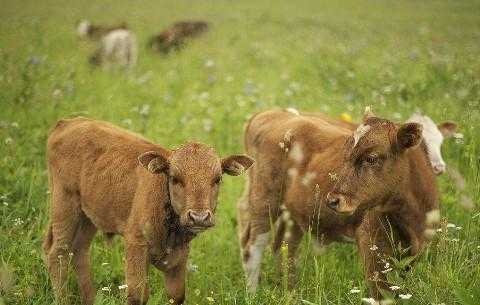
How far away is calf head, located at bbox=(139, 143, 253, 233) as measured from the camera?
4.36 meters

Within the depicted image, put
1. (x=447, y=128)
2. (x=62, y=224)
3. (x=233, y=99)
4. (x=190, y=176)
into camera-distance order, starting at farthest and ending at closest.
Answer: (x=233, y=99)
(x=447, y=128)
(x=62, y=224)
(x=190, y=176)

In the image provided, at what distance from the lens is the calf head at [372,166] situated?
4.65 m

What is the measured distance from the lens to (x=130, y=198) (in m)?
5.01

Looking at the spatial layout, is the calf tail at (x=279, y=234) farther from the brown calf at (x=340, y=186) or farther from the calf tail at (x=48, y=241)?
the calf tail at (x=48, y=241)

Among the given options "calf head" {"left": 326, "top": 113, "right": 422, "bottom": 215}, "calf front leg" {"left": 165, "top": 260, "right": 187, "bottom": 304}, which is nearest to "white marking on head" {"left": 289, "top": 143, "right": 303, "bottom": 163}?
"calf head" {"left": 326, "top": 113, "right": 422, "bottom": 215}

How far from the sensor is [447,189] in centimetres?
730

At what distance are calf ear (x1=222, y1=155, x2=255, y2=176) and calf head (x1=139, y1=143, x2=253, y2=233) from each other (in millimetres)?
10

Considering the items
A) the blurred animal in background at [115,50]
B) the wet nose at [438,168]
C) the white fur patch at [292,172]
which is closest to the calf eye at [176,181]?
the white fur patch at [292,172]

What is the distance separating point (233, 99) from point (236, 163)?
25.1 ft

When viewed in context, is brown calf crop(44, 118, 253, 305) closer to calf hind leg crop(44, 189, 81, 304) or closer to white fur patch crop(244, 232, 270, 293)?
calf hind leg crop(44, 189, 81, 304)

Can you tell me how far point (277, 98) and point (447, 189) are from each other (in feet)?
18.1

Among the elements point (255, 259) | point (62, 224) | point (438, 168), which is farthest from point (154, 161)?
point (438, 168)

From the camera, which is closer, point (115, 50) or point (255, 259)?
point (255, 259)

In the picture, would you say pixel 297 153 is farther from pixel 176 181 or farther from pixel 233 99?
pixel 233 99
